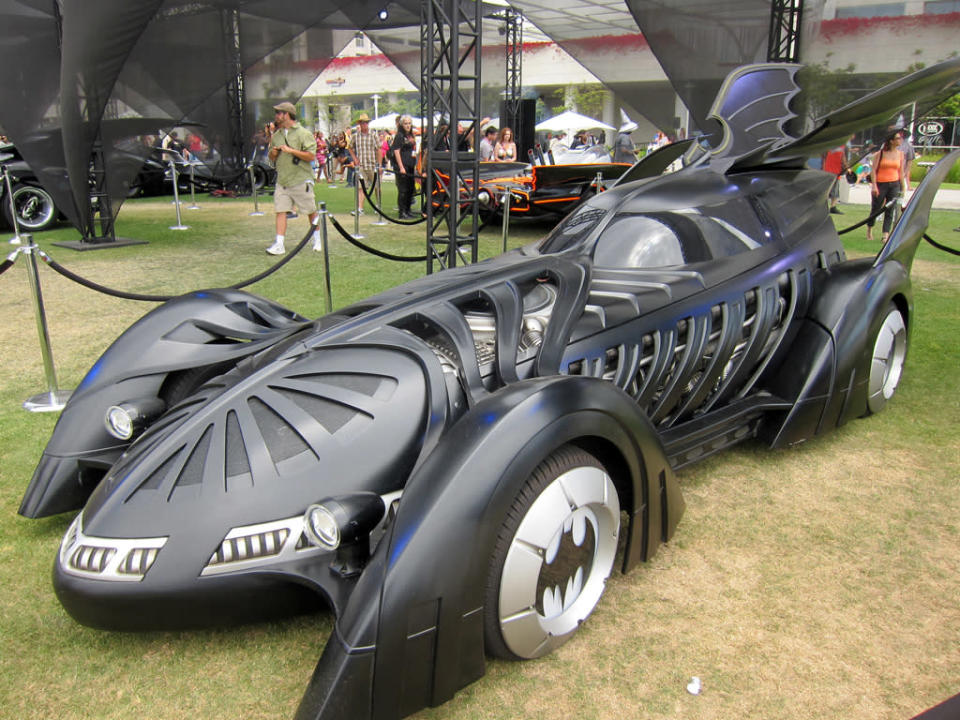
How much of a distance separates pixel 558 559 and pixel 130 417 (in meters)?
1.71

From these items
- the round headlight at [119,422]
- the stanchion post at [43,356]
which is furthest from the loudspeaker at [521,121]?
the round headlight at [119,422]

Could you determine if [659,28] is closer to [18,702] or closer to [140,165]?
[140,165]

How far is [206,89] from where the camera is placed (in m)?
10.7

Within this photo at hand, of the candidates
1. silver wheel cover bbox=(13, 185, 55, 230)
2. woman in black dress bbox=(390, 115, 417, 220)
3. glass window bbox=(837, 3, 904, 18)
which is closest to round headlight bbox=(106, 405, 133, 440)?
glass window bbox=(837, 3, 904, 18)

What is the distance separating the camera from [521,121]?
61.6 ft

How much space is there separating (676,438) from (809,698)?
1164 mm

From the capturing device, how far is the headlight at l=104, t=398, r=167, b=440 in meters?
2.71

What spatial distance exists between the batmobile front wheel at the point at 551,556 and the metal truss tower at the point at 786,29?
28.1ft

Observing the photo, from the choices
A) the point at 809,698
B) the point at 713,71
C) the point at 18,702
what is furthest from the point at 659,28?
the point at 18,702

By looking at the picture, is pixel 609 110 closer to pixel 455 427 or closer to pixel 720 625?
pixel 720 625

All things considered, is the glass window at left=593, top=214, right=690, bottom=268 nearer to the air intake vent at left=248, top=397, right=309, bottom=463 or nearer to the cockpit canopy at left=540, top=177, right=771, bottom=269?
→ the cockpit canopy at left=540, top=177, right=771, bottom=269

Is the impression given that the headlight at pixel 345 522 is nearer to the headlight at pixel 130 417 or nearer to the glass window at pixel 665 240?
the headlight at pixel 130 417

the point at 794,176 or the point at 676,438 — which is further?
the point at 794,176

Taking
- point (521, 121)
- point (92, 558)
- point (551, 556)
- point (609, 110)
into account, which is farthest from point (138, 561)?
point (609, 110)
